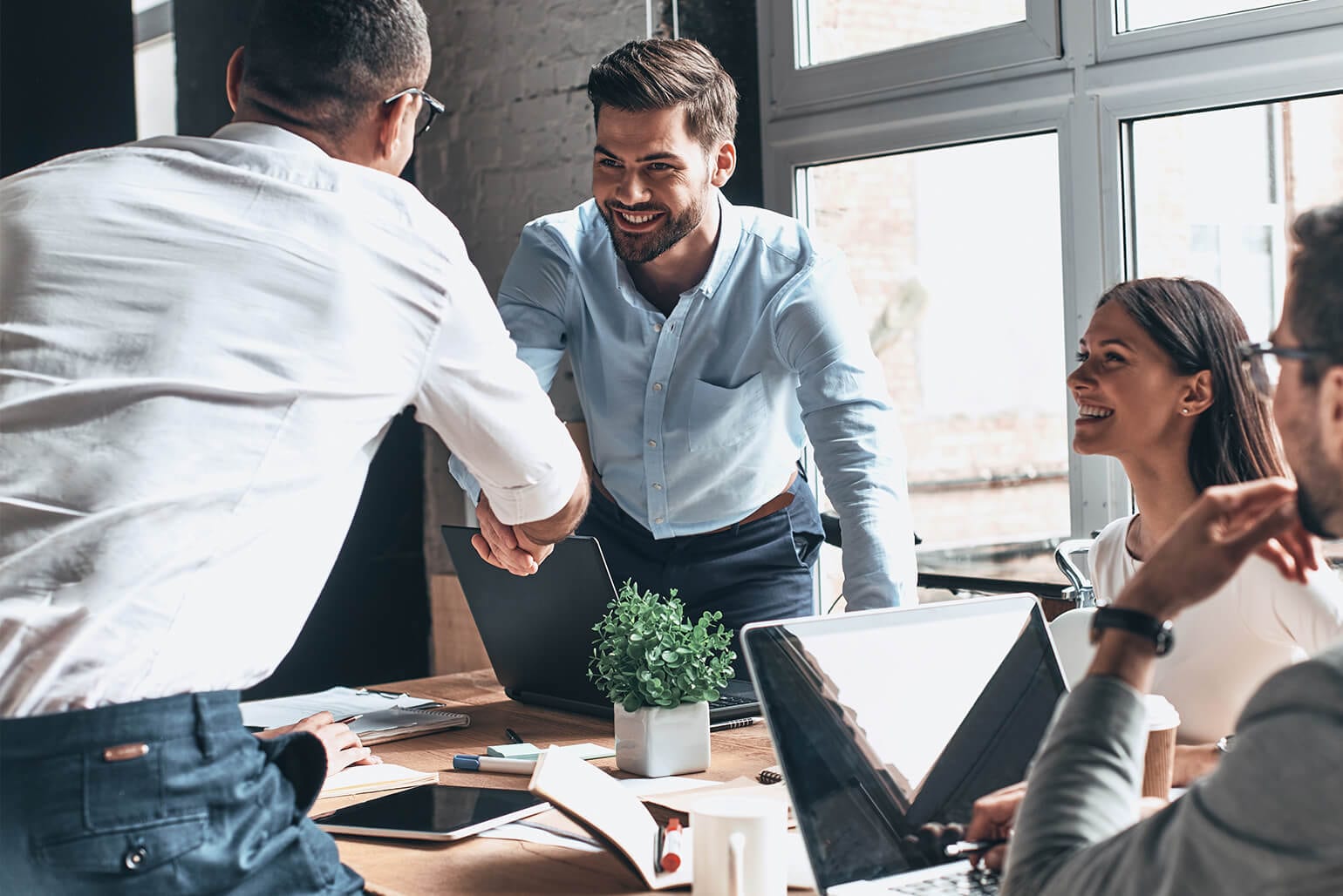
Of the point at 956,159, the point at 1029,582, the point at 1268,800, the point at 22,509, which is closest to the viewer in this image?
the point at 1268,800

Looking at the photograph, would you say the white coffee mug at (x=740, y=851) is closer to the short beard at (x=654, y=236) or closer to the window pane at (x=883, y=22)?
the short beard at (x=654, y=236)

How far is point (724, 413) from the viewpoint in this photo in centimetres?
246

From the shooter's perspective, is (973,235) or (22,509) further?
(973,235)

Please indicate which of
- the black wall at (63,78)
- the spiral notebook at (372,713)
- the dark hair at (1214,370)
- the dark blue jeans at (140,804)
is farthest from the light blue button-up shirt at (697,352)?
the black wall at (63,78)

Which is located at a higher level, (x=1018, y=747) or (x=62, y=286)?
(x=62, y=286)

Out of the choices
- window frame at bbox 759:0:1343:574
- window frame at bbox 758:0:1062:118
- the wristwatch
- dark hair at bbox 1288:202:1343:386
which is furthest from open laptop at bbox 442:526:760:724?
window frame at bbox 758:0:1062:118

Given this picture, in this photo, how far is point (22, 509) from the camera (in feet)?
3.59

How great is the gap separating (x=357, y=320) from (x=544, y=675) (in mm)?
1001

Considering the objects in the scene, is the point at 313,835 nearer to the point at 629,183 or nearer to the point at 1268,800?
the point at 1268,800

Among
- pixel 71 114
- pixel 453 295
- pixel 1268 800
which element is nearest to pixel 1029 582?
pixel 453 295

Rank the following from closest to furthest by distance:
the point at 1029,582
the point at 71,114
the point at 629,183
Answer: the point at 629,183, the point at 1029,582, the point at 71,114

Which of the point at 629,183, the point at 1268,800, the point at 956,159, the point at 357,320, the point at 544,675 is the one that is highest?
the point at 956,159

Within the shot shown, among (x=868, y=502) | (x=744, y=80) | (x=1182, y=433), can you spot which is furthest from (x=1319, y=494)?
(x=744, y=80)

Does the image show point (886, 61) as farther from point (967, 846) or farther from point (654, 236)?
point (967, 846)
